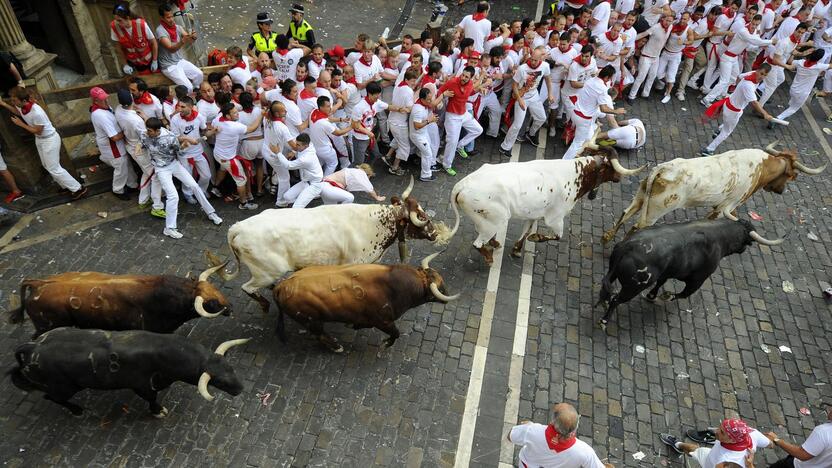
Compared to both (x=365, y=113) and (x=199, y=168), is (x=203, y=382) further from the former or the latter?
(x=365, y=113)

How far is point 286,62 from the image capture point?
10.3 m

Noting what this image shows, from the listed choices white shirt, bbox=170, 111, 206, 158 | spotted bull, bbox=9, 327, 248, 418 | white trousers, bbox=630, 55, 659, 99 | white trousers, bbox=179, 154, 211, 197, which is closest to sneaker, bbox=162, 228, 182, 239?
white trousers, bbox=179, 154, 211, 197

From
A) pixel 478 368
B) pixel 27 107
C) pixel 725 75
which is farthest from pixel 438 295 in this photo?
pixel 725 75

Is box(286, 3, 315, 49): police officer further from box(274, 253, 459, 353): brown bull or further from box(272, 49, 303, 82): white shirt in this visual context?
box(274, 253, 459, 353): brown bull

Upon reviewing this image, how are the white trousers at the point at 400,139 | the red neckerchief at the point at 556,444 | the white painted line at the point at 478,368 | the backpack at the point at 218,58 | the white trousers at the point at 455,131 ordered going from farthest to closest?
the backpack at the point at 218,58
the white trousers at the point at 455,131
the white trousers at the point at 400,139
the white painted line at the point at 478,368
the red neckerchief at the point at 556,444

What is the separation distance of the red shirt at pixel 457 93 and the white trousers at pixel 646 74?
17.4 ft

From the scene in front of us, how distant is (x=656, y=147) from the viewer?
38.7ft

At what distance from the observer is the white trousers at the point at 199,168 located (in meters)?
8.75

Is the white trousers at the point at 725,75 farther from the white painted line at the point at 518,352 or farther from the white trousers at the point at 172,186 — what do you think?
the white trousers at the point at 172,186

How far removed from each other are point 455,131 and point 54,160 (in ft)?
22.2

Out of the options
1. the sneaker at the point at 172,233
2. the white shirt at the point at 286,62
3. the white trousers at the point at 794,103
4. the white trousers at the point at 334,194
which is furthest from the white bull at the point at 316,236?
the white trousers at the point at 794,103

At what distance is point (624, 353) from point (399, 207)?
3.71m

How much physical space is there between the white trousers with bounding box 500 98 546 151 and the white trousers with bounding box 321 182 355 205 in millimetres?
4240

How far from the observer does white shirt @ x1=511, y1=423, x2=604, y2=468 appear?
469 centimetres
